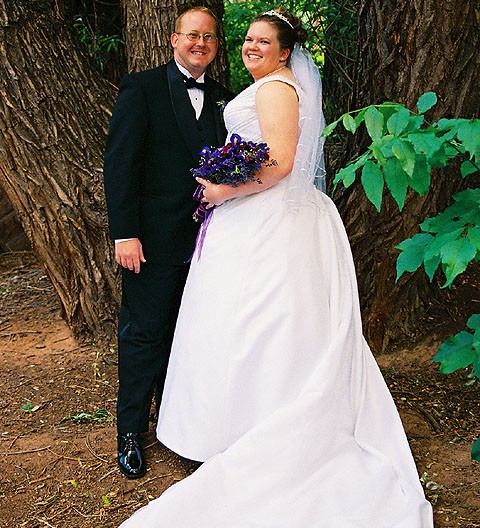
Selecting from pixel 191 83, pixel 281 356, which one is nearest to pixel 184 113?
pixel 191 83

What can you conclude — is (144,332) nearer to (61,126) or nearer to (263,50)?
(263,50)

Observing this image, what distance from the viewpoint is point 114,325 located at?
479 cm

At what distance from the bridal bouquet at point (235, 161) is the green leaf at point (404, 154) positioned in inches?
34.2

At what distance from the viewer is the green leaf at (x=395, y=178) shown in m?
2.36

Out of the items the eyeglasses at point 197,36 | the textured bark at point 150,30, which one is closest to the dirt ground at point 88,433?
the textured bark at point 150,30

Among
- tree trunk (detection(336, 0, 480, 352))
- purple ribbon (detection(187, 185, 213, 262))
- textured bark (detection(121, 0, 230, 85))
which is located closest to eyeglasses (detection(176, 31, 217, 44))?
purple ribbon (detection(187, 185, 213, 262))

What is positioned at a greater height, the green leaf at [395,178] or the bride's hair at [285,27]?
the bride's hair at [285,27]

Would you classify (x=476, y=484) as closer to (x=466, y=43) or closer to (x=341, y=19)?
(x=466, y=43)

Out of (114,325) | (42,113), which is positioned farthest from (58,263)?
(42,113)

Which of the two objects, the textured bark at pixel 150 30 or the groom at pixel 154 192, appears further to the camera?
the textured bark at pixel 150 30

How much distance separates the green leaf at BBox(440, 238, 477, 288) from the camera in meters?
2.31

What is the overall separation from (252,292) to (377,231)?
1402 mm

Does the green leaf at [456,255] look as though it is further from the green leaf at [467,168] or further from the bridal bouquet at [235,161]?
the bridal bouquet at [235,161]

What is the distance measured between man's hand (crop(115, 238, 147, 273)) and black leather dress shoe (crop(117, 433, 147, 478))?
815 millimetres
